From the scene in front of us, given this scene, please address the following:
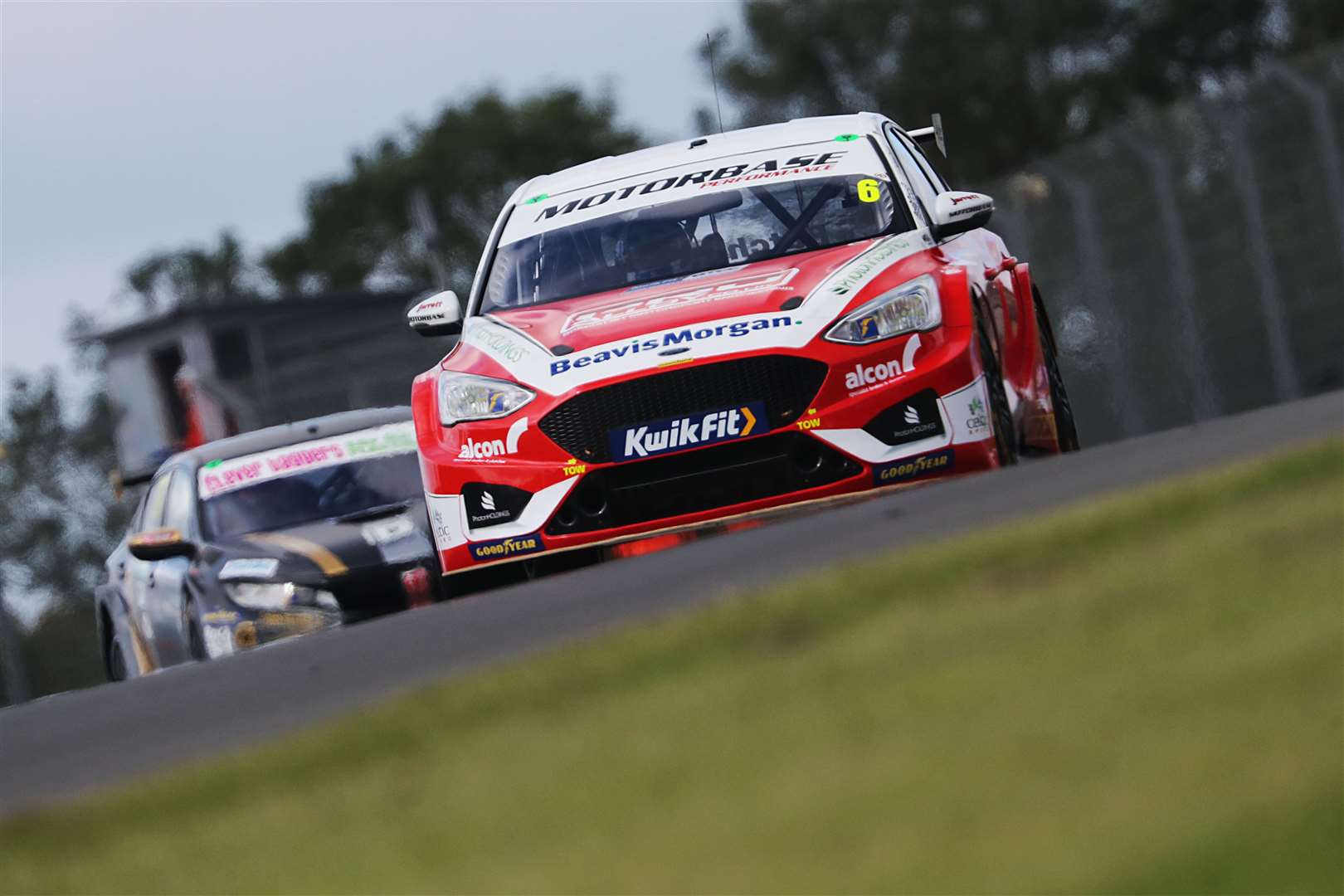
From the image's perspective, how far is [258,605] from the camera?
36.4 feet

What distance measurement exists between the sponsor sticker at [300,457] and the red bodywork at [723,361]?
3237 mm

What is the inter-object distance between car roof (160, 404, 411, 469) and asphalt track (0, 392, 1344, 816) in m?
4.70

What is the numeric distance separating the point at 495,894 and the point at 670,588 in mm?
2850

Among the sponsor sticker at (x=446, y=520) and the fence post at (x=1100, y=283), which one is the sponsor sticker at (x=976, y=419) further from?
the fence post at (x=1100, y=283)

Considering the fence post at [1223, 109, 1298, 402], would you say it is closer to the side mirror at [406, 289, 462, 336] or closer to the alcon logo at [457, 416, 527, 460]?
the side mirror at [406, 289, 462, 336]

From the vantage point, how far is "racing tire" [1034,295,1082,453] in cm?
1050

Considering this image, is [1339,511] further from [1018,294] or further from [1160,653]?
[1018,294]

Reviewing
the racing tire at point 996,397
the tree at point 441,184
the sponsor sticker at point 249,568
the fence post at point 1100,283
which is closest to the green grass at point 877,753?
the racing tire at point 996,397

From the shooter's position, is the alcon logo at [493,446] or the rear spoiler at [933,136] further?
the rear spoiler at [933,136]

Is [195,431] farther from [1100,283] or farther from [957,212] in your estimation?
[957,212]

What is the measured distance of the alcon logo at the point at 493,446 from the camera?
8.60 m

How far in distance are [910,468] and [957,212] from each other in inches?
53.6

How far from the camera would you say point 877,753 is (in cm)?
391

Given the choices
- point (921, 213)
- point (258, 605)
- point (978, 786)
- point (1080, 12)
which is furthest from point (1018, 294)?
point (1080, 12)
